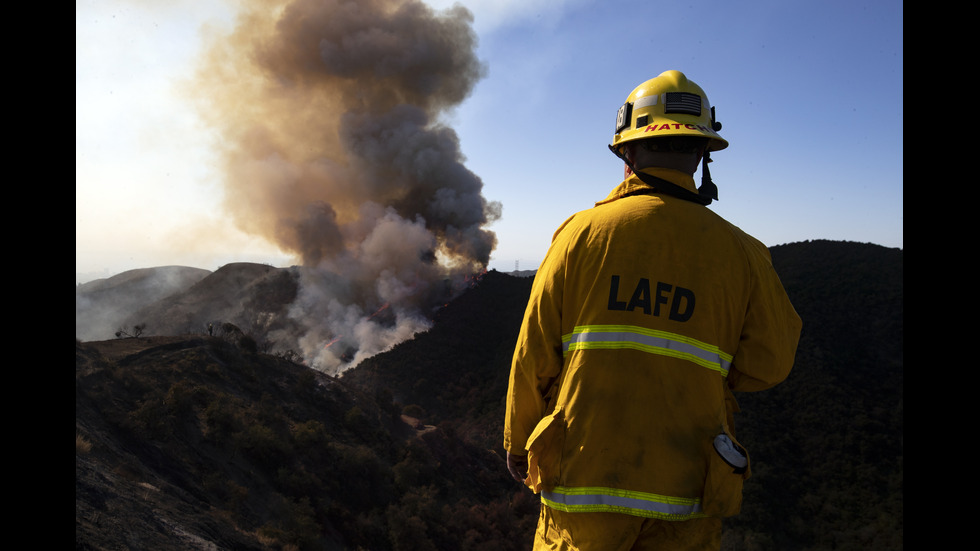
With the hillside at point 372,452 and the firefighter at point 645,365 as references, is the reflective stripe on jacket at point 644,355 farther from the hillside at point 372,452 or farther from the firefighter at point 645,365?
the hillside at point 372,452

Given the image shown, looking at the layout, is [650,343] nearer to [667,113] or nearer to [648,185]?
[648,185]

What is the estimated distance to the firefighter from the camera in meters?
2.08

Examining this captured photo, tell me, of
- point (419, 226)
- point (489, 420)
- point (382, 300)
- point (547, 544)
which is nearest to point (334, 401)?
point (489, 420)

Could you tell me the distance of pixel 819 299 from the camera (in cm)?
2902

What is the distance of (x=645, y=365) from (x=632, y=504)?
55cm

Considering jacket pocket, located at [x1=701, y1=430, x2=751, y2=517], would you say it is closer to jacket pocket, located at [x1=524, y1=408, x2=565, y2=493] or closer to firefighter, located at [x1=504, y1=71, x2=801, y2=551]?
firefighter, located at [x1=504, y1=71, x2=801, y2=551]

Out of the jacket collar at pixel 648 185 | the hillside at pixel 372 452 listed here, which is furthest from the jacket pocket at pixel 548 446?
the hillside at pixel 372 452

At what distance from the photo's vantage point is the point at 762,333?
2.28 meters

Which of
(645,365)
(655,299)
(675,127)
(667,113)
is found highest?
(667,113)

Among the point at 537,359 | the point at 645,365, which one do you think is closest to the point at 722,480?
the point at 645,365

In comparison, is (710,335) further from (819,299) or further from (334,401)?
(819,299)

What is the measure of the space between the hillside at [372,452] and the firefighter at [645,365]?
210 inches

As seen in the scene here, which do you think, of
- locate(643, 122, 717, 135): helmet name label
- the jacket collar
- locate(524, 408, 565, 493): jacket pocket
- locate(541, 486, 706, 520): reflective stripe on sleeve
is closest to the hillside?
locate(524, 408, 565, 493): jacket pocket

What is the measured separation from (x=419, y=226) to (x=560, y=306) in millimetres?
44450
